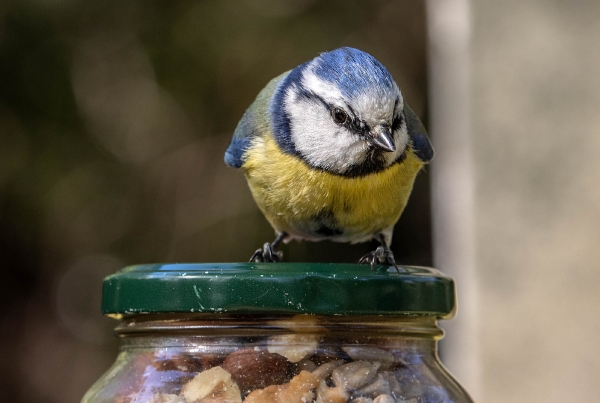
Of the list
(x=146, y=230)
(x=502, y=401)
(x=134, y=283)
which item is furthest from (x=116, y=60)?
(x=134, y=283)

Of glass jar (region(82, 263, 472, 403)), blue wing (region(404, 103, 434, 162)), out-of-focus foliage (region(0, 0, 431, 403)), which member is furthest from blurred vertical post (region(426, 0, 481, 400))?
glass jar (region(82, 263, 472, 403))

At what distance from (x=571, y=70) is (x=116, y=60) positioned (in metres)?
2.16

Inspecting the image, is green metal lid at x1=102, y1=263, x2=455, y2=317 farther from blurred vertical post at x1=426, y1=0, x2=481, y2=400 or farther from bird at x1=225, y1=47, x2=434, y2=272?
blurred vertical post at x1=426, y1=0, x2=481, y2=400

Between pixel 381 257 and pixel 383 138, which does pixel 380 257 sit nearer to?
pixel 381 257

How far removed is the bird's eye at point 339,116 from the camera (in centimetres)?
165

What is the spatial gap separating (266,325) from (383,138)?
64cm

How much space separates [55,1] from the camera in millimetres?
3689

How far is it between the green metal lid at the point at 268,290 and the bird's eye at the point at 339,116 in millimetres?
582

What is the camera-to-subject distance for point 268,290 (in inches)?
41.2

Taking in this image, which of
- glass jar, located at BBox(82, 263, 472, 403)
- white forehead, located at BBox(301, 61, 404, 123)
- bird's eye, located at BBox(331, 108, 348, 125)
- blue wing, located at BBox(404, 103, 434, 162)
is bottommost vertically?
glass jar, located at BBox(82, 263, 472, 403)

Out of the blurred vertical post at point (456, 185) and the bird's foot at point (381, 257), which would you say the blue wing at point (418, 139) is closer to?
the bird's foot at point (381, 257)

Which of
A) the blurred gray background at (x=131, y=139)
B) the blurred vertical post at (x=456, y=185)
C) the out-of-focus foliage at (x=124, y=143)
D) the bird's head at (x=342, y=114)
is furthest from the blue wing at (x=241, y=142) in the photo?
the out-of-focus foliage at (x=124, y=143)

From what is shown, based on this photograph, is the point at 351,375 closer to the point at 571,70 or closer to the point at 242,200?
the point at 571,70

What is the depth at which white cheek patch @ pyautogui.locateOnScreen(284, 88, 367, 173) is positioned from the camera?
170cm
